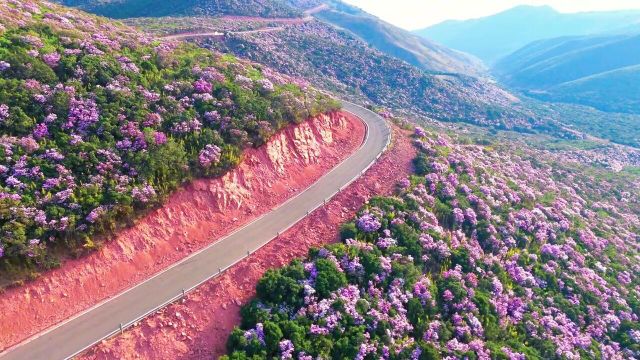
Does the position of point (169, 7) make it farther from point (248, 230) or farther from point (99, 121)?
point (248, 230)

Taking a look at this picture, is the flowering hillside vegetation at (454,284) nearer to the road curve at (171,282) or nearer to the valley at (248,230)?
the valley at (248,230)

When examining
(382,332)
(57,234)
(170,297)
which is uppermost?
(57,234)

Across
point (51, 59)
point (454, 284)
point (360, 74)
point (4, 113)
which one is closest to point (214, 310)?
point (454, 284)

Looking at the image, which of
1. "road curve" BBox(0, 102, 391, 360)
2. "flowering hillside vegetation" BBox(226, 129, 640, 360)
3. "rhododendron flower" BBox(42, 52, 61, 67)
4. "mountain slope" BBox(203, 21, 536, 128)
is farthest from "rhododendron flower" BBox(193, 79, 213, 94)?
"mountain slope" BBox(203, 21, 536, 128)

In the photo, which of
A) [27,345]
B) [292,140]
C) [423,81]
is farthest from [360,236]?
[423,81]

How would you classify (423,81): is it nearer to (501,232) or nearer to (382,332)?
(501,232)

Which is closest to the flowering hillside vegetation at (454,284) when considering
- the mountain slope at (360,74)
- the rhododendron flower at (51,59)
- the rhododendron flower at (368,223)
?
the rhododendron flower at (368,223)
